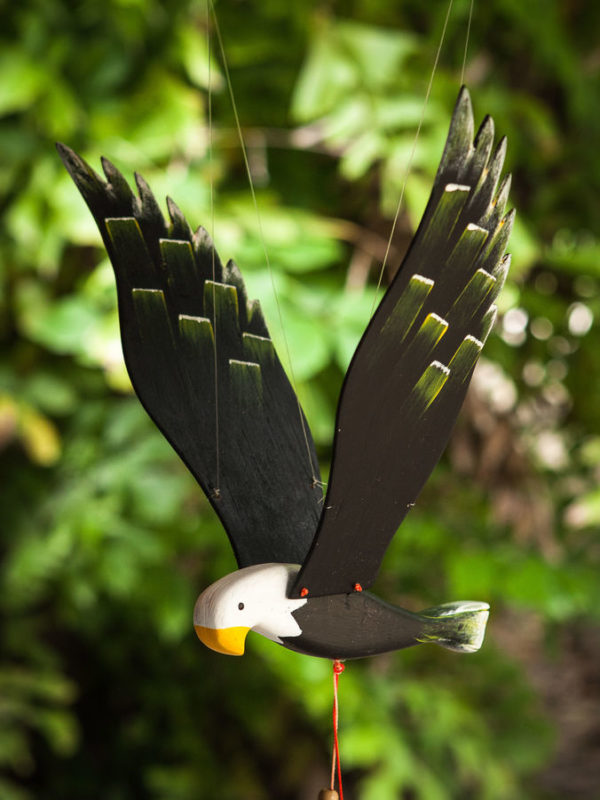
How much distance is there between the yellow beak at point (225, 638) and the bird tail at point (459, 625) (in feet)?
0.32

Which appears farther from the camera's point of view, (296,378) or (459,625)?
(296,378)

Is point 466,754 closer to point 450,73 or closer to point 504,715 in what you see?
point 504,715

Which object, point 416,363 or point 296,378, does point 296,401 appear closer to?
point 416,363

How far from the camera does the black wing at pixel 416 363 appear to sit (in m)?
0.33

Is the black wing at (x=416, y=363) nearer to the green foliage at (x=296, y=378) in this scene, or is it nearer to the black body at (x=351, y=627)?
the black body at (x=351, y=627)

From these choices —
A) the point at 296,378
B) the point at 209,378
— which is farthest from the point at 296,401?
the point at 296,378

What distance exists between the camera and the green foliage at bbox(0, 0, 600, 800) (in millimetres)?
1073

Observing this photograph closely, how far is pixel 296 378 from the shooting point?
0.98 meters

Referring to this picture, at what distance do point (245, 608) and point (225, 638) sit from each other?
0.02 metres

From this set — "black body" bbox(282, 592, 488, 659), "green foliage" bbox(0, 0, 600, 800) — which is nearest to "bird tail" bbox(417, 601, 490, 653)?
"black body" bbox(282, 592, 488, 659)

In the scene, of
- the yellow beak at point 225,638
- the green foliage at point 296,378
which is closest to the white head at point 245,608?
the yellow beak at point 225,638

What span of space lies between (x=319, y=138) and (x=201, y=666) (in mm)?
1078

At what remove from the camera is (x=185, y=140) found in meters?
1.11

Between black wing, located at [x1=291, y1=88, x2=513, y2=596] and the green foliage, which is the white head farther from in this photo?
the green foliage
